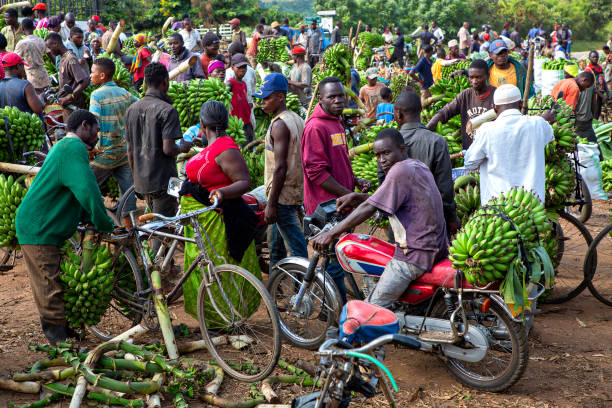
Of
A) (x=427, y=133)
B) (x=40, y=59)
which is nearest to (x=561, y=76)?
(x=427, y=133)

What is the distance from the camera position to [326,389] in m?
2.70

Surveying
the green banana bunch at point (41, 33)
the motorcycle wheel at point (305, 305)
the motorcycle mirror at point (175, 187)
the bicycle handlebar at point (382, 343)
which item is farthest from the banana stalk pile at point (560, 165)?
the green banana bunch at point (41, 33)

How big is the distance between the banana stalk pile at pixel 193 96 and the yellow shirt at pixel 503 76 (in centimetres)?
332

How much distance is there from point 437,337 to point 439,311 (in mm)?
238

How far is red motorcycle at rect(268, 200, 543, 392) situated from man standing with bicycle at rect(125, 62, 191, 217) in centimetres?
178

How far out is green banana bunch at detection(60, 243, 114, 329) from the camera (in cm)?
486

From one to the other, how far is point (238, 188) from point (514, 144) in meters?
2.40

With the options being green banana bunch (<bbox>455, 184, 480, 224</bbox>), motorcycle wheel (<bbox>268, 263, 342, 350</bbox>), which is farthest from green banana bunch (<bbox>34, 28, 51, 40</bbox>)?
green banana bunch (<bbox>455, 184, 480, 224</bbox>)

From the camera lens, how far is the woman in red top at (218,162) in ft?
16.3

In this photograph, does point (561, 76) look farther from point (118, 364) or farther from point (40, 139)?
point (118, 364)

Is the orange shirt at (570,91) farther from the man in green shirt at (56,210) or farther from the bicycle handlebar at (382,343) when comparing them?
the bicycle handlebar at (382,343)

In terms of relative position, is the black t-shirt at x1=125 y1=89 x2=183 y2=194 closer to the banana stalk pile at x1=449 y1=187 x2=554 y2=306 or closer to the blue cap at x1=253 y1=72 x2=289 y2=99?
the blue cap at x1=253 y1=72 x2=289 y2=99

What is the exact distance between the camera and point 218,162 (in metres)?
4.99

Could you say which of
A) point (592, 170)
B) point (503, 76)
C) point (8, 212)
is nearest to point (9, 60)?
point (8, 212)
